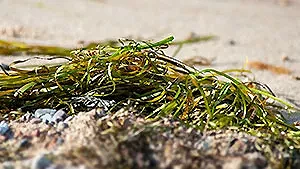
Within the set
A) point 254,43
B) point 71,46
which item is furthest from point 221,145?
point 254,43

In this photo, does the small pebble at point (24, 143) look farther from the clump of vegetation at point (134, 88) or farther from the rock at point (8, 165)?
the clump of vegetation at point (134, 88)

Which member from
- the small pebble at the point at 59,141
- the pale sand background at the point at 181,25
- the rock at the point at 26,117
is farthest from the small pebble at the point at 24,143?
the pale sand background at the point at 181,25

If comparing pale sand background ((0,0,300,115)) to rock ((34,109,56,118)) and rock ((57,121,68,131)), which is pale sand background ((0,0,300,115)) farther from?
rock ((57,121,68,131))

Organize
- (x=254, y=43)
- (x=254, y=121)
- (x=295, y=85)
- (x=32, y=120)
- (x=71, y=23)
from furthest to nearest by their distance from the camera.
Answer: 1. (x=71, y=23)
2. (x=254, y=43)
3. (x=295, y=85)
4. (x=254, y=121)
5. (x=32, y=120)

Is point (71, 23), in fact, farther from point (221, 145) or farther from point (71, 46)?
point (221, 145)

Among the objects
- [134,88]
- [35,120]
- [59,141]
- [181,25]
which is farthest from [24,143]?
[181,25]

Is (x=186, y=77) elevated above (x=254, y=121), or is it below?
above
